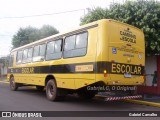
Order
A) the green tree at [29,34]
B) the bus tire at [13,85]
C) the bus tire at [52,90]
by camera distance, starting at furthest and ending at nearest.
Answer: the green tree at [29,34] → the bus tire at [13,85] → the bus tire at [52,90]

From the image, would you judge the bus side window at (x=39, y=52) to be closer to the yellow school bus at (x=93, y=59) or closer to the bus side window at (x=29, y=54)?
the yellow school bus at (x=93, y=59)

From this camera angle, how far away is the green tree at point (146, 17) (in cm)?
1416

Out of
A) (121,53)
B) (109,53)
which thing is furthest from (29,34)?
(109,53)

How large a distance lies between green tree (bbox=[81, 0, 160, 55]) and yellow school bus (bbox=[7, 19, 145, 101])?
2.82m

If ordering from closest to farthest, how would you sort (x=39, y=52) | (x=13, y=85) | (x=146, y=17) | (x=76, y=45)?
(x=76, y=45), (x=146, y=17), (x=39, y=52), (x=13, y=85)

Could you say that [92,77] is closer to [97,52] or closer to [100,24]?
[97,52]

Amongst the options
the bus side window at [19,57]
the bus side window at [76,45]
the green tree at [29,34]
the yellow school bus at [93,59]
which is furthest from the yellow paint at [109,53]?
the green tree at [29,34]

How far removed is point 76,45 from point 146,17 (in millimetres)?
4664

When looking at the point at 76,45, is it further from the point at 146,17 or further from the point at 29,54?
the point at 29,54

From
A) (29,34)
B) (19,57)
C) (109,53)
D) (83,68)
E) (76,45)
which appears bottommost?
(83,68)

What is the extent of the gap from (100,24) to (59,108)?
3288 millimetres

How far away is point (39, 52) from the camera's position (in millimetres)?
14539

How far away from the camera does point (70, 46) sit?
37.8ft

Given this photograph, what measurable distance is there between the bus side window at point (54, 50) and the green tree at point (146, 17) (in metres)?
3.95
